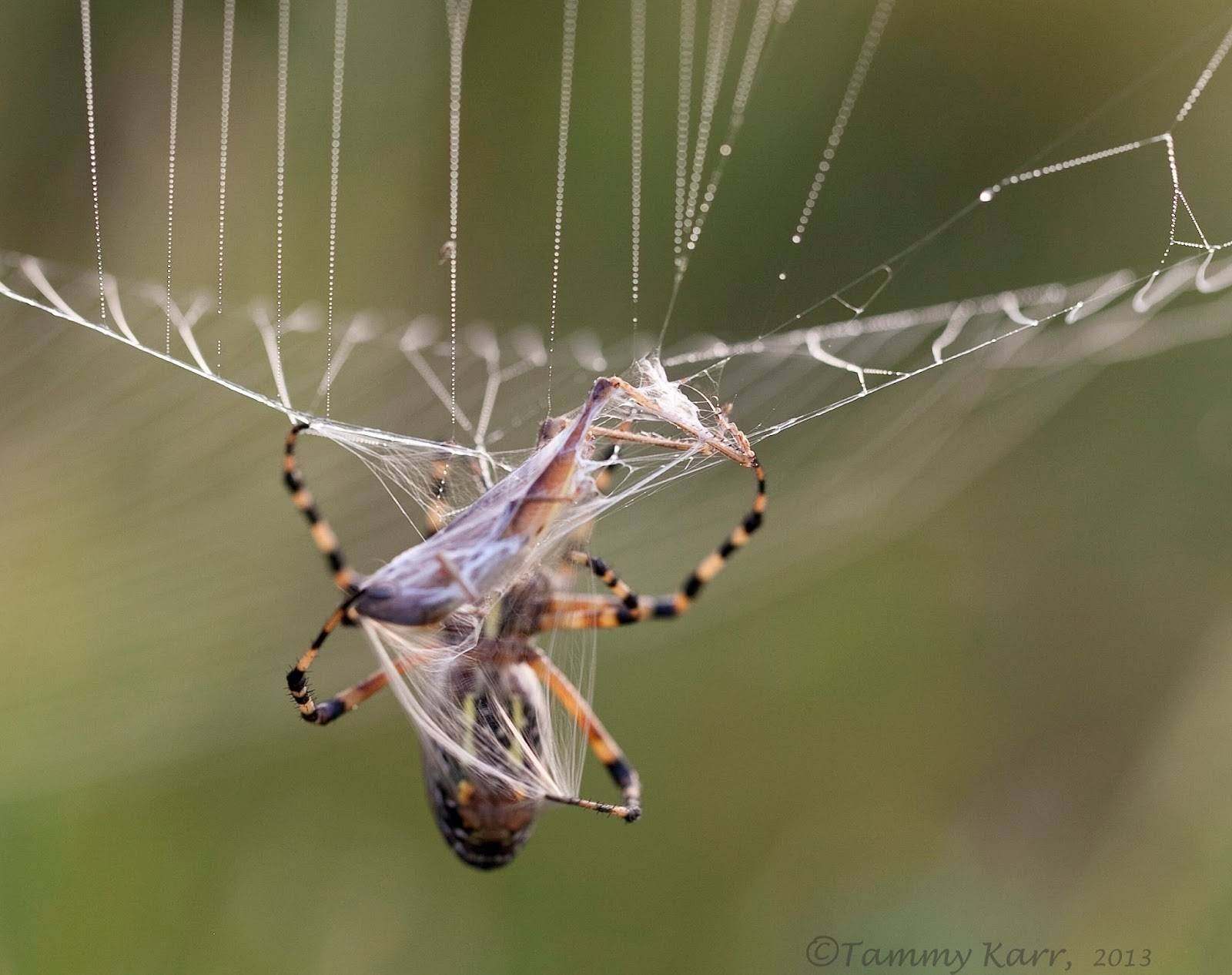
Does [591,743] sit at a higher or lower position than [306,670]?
lower

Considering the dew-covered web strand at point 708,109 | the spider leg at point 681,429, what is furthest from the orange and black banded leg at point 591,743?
the dew-covered web strand at point 708,109

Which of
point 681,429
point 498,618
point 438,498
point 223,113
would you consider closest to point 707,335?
point 223,113

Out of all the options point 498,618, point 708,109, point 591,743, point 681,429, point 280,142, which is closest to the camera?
point 681,429

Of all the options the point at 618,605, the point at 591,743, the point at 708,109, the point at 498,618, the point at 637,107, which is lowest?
the point at 591,743

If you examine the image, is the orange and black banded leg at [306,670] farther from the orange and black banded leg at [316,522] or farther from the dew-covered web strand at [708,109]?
the dew-covered web strand at [708,109]

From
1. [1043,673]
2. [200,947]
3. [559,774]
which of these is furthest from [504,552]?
[1043,673]

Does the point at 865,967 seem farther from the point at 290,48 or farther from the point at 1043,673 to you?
the point at 290,48

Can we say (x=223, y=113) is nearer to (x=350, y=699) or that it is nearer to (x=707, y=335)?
(x=707, y=335)
